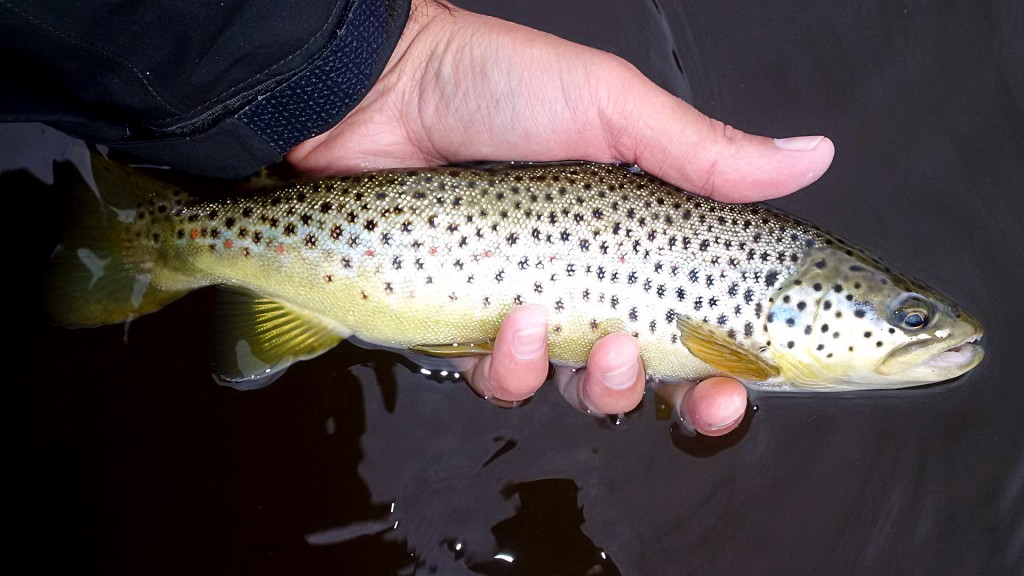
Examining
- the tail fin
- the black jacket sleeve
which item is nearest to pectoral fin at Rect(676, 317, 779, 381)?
the black jacket sleeve

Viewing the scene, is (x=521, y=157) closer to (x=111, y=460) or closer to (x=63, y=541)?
(x=111, y=460)

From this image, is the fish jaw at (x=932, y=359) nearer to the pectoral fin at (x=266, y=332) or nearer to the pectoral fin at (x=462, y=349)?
the pectoral fin at (x=462, y=349)

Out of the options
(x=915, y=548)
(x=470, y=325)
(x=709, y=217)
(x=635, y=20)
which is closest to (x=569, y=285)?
(x=470, y=325)

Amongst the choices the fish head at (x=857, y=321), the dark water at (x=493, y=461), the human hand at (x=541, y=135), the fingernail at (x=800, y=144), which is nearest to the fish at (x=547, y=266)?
the fish head at (x=857, y=321)

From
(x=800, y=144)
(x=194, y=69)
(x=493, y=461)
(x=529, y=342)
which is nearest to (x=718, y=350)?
(x=529, y=342)

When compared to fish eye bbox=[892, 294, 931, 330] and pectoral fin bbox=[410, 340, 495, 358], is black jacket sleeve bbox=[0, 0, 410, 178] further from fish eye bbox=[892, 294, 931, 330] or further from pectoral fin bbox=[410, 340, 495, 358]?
fish eye bbox=[892, 294, 931, 330]
